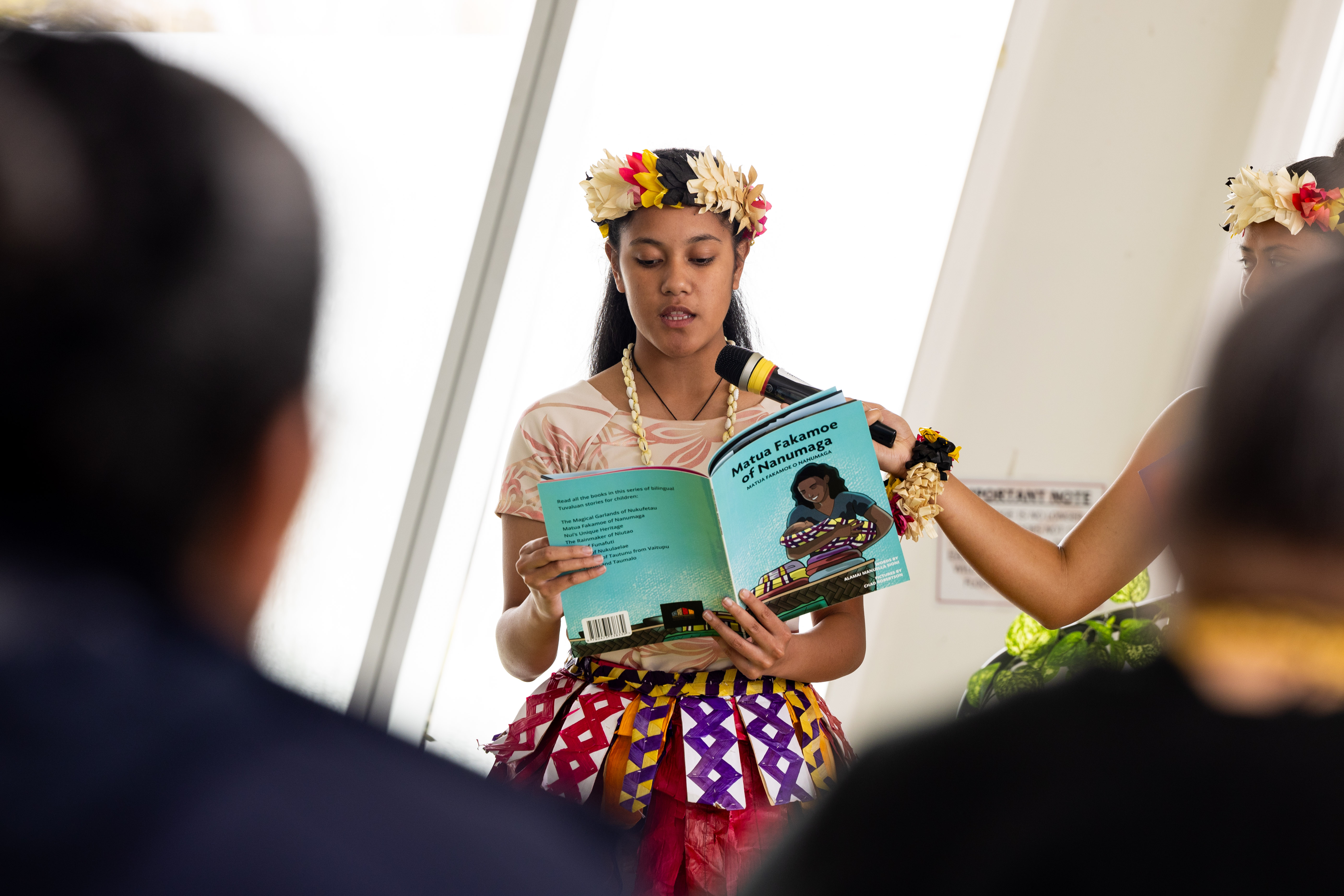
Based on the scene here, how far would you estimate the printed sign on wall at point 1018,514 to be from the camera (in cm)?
250

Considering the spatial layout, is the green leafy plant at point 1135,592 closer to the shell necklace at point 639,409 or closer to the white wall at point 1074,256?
the shell necklace at point 639,409

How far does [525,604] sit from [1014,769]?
1.07 meters

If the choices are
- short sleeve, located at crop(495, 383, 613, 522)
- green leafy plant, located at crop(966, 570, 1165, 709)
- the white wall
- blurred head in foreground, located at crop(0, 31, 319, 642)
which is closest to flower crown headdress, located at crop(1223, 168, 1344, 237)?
green leafy plant, located at crop(966, 570, 1165, 709)

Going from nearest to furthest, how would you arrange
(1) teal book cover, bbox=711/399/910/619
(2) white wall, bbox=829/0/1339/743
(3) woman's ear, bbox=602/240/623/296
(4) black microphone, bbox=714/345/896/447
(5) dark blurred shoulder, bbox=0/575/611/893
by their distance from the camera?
(5) dark blurred shoulder, bbox=0/575/611/893 < (1) teal book cover, bbox=711/399/910/619 < (4) black microphone, bbox=714/345/896/447 < (3) woman's ear, bbox=602/240/623/296 < (2) white wall, bbox=829/0/1339/743

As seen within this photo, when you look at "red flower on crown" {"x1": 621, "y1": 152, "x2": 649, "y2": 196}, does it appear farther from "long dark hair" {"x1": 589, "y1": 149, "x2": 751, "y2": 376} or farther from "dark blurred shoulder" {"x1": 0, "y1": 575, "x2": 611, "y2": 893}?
"dark blurred shoulder" {"x1": 0, "y1": 575, "x2": 611, "y2": 893}

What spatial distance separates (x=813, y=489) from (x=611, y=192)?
1.96 ft

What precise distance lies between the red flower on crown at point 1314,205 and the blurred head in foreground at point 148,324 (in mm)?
1400

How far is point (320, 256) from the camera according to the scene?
19.0 inches

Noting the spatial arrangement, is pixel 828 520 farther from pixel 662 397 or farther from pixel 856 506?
pixel 662 397

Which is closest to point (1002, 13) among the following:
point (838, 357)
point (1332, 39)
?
point (1332, 39)

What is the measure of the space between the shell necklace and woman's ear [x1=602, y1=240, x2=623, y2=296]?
0.11 metres

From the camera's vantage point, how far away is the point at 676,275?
144 centimetres

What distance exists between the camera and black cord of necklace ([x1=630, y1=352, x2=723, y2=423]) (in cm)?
151

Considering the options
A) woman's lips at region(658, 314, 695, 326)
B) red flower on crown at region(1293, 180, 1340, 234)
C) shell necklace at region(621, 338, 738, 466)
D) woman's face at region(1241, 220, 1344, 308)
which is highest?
red flower on crown at region(1293, 180, 1340, 234)
